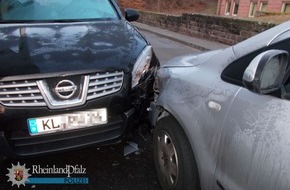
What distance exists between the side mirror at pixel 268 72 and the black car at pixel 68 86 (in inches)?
48.3

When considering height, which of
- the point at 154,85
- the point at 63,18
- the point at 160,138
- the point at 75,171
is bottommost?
the point at 75,171

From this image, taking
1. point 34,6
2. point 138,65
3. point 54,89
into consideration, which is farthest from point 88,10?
point 54,89

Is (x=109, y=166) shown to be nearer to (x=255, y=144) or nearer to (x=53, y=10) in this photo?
(x=255, y=144)

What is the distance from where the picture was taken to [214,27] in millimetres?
10383

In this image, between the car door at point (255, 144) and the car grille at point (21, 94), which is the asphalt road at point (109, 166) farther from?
the car door at point (255, 144)

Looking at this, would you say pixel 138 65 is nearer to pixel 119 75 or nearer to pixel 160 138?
pixel 119 75

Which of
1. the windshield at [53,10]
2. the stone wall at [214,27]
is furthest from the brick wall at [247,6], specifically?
the windshield at [53,10]

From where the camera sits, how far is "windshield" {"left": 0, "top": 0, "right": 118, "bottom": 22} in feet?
11.7

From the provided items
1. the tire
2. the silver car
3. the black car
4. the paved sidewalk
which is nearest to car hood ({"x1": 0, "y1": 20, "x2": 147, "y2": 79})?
the black car

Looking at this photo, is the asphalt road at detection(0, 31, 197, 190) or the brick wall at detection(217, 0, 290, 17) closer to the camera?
the asphalt road at detection(0, 31, 197, 190)

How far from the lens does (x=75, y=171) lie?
290 centimetres

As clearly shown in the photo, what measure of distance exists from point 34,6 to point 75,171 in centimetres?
198

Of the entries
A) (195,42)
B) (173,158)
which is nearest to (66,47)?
(173,158)

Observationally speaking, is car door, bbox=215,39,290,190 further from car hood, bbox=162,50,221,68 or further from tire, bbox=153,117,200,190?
car hood, bbox=162,50,221,68
